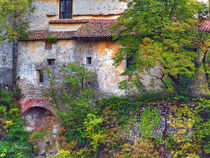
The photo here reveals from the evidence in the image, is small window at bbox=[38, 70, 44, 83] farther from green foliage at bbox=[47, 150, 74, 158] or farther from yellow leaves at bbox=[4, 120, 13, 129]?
green foliage at bbox=[47, 150, 74, 158]

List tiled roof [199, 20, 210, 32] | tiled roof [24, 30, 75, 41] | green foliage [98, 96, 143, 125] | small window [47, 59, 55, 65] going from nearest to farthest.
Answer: tiled roof [199, 20, 210, 32]
green foliage [98, 96, 143, 125]
tiled roof [24, 30, 75, 41]
small window [47, 59, 55, 65]

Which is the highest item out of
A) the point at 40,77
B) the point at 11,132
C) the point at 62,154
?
the point at 40,77

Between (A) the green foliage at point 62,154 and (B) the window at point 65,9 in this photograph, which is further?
(B) the window at point 65,9

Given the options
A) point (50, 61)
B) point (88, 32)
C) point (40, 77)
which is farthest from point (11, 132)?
point (88, 32)

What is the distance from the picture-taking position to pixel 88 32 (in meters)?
19.2

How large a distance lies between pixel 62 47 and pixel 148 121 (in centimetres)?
738

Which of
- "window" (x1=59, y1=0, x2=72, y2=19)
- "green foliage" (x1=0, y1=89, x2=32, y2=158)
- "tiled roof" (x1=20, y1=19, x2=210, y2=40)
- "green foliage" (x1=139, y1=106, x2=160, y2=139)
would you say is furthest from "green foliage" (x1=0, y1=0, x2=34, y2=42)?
"green foliage" (x1=139, y1=106, x2=160, y2=139)

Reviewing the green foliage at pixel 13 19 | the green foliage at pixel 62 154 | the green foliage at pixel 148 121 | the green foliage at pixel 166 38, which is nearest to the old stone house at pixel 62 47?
the green foliage at pixel 13 19

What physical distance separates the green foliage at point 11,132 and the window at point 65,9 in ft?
20.6

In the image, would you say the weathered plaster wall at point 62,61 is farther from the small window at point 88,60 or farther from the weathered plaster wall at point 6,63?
the weathered plaster wall at point 6,63

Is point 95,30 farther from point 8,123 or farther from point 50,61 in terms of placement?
point 8,123

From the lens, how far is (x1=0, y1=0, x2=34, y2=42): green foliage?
18.5 m

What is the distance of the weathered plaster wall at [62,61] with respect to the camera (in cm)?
1914

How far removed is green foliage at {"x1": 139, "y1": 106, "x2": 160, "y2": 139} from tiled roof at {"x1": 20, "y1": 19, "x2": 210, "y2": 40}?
5004 millimetres
